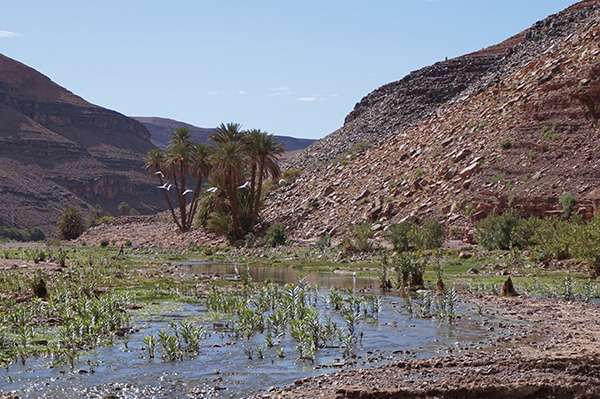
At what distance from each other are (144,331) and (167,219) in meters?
71.3

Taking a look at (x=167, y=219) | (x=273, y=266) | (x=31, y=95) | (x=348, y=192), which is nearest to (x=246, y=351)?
(x=273, y=266)

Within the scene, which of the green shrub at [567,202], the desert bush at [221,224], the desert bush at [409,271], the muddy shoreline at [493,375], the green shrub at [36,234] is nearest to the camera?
the muddy shoreline at [493,375]

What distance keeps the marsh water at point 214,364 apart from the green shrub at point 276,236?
3170cm

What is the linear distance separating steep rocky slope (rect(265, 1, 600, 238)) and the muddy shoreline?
2292cm

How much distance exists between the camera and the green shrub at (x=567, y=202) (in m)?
31.5

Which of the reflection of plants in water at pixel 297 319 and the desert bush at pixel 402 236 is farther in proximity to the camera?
the desert bush at pixel 402 236

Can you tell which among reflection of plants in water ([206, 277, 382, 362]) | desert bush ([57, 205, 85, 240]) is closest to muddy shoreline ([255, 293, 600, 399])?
reflection of plants in water ([206, 277, 382, 362])

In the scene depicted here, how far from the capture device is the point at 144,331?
12.6 m

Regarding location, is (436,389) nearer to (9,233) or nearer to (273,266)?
(273,266)

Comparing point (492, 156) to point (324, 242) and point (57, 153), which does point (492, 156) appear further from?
point (57, 153)

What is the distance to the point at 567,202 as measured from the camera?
31734 millimetres

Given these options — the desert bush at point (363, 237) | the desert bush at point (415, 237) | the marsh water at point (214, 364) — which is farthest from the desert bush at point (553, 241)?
the marsh water at point (214, 364)

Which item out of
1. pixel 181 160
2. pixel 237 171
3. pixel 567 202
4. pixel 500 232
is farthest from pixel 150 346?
pixel 181 160

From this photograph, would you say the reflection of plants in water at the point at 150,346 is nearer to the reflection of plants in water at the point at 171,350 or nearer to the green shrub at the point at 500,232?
the reflection of plants in water at the point at 171,350
